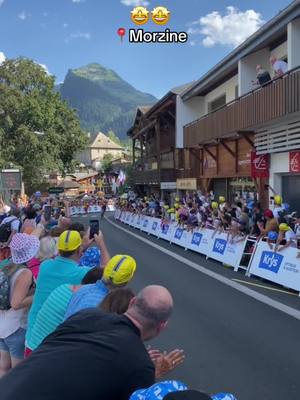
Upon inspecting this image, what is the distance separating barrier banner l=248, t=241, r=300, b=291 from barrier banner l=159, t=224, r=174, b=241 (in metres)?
8.43

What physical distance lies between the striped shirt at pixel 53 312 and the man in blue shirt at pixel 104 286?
0.11m

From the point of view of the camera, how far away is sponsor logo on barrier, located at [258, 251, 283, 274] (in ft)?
33.7

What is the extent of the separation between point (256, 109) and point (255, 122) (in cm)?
48

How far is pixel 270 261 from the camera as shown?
10.6m

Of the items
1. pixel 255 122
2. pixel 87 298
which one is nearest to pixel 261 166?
pixel 255 122

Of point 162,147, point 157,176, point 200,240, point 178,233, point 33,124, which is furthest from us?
point 33,124

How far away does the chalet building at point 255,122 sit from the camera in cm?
1544

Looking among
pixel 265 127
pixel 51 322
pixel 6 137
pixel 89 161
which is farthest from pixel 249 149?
pixel 89 161

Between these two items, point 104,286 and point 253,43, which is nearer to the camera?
point 104,286

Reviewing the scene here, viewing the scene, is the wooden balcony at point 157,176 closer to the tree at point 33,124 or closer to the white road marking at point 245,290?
the tree at point 33,124

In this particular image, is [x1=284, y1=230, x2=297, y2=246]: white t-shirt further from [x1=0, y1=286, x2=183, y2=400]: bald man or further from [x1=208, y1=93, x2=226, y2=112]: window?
[x1=208, y1=93, x2=226, y2=112]: window

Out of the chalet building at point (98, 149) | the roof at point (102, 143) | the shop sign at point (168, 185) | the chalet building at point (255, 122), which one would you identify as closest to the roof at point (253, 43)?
the chalet building at point (255, 122)

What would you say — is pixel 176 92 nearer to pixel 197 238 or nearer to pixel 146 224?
pixel 146 224

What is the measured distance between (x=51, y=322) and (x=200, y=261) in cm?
1091
